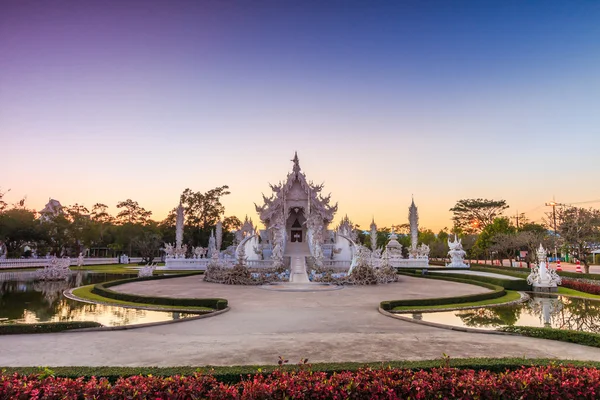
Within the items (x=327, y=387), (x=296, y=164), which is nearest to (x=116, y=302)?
(x=327, y=387)

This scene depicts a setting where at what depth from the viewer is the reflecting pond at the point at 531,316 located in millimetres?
11938

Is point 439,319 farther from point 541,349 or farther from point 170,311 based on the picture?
point 170,311

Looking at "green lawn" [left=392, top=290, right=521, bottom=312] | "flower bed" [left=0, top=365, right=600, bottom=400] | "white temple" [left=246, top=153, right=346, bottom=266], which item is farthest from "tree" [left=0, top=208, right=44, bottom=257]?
"flower bed" [left=0, top=365, right=600, bottom=400]

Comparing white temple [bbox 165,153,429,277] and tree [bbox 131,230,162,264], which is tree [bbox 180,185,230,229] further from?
white temple [bbox 165,153,429,277]

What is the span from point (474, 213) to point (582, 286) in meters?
57.8

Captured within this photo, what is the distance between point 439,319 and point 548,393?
7.68 meters

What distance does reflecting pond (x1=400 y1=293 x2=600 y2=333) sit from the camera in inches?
470

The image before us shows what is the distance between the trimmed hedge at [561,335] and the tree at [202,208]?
183ft

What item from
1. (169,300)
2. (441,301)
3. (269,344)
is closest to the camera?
(269,344)

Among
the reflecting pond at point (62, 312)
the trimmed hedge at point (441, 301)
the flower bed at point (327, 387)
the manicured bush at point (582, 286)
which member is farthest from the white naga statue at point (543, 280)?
the reflecting pond at point (62, 312)

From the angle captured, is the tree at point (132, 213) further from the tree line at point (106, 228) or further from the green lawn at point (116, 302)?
the green lawn at point (116, 302)

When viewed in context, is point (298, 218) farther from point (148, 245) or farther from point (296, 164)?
point (148, 245)

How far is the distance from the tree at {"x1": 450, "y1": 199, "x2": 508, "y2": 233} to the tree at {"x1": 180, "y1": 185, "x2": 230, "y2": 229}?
48372 mm

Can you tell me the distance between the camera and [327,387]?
17.3ft
